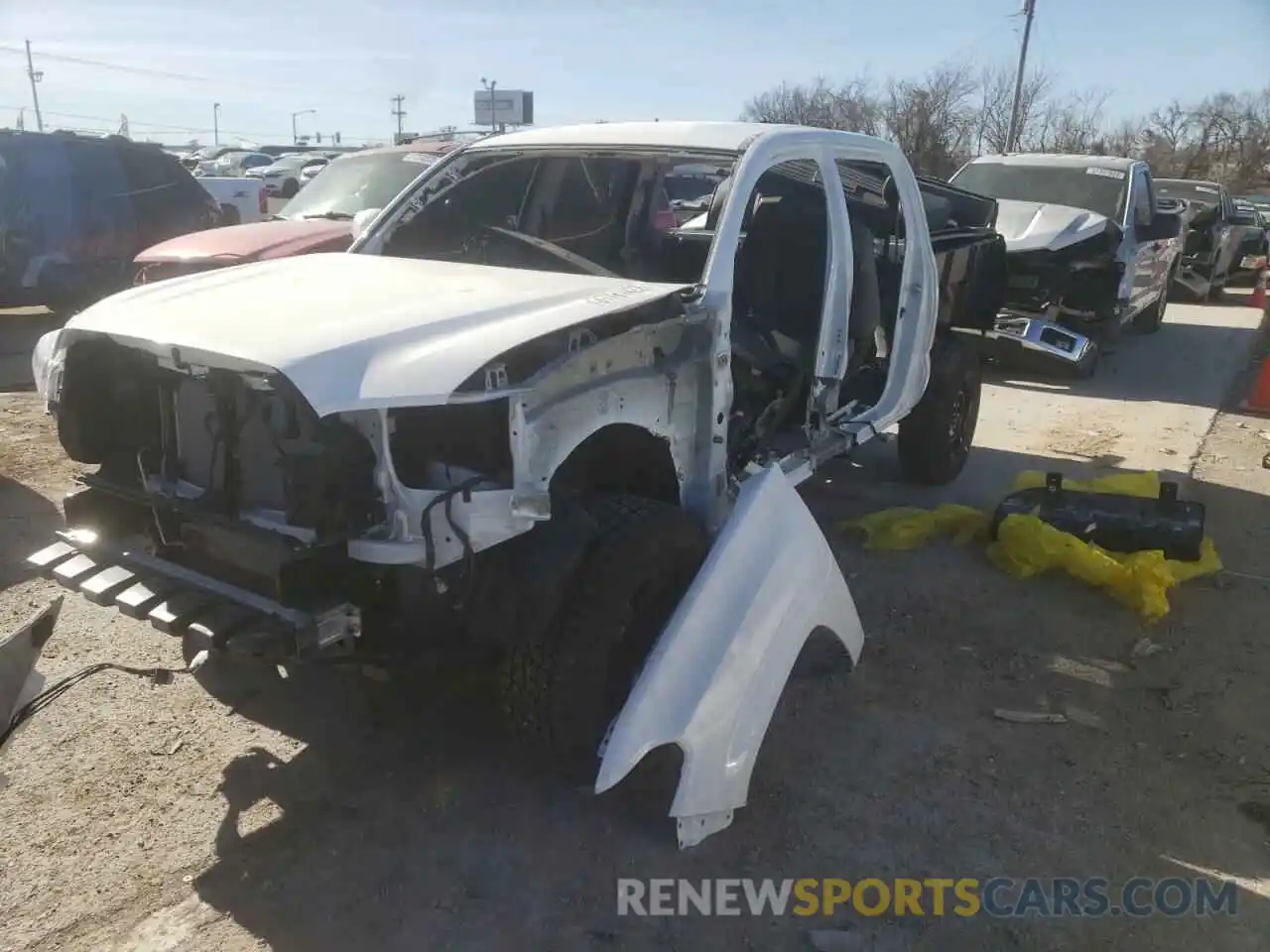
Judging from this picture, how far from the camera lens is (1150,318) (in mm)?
12156

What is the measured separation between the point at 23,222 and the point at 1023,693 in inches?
374

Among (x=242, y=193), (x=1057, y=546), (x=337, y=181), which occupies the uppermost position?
(x=337, y=181)

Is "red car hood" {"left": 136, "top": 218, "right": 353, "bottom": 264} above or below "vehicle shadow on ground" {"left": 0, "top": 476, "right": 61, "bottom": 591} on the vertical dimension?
above

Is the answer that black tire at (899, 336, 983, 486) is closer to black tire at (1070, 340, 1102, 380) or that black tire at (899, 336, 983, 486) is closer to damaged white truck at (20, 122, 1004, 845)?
damaged white truck at (20, 122, 1004, 845)

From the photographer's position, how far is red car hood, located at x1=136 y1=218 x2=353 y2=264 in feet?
23.0

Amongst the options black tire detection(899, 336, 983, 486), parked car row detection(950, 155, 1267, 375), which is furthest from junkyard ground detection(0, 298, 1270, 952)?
parked car row detection(950, 155, 1267, 375)

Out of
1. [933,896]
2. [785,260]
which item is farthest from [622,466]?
[785,260]

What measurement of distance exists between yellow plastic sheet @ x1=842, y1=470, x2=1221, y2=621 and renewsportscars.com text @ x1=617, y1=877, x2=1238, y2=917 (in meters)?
1.87

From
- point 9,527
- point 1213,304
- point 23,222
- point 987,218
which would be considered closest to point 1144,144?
point 1213,304

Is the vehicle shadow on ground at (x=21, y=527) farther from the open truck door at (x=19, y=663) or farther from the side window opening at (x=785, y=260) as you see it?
the side window opening at (x=785, y=260)

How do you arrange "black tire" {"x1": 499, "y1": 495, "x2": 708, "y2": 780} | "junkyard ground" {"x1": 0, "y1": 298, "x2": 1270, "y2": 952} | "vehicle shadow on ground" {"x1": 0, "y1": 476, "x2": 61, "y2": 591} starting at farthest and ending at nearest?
"vehicle shadow on ground" {"x1": 0, "y1": 476, "x2": 61, "y2": 591} < "black tire" {"x1": 499, "y1": 495, "x2": 708, "y2": 780} < "junkyard ground" {"x1": 0, "y1": 298, "x2": 1270, "y2": 952}

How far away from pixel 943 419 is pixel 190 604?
170 inches

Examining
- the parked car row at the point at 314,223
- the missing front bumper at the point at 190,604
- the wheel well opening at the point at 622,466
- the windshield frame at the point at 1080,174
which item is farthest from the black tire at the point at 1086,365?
the missing front bumper at the point at 190,604

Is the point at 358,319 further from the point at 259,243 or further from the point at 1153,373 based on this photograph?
the point at 1153,373
